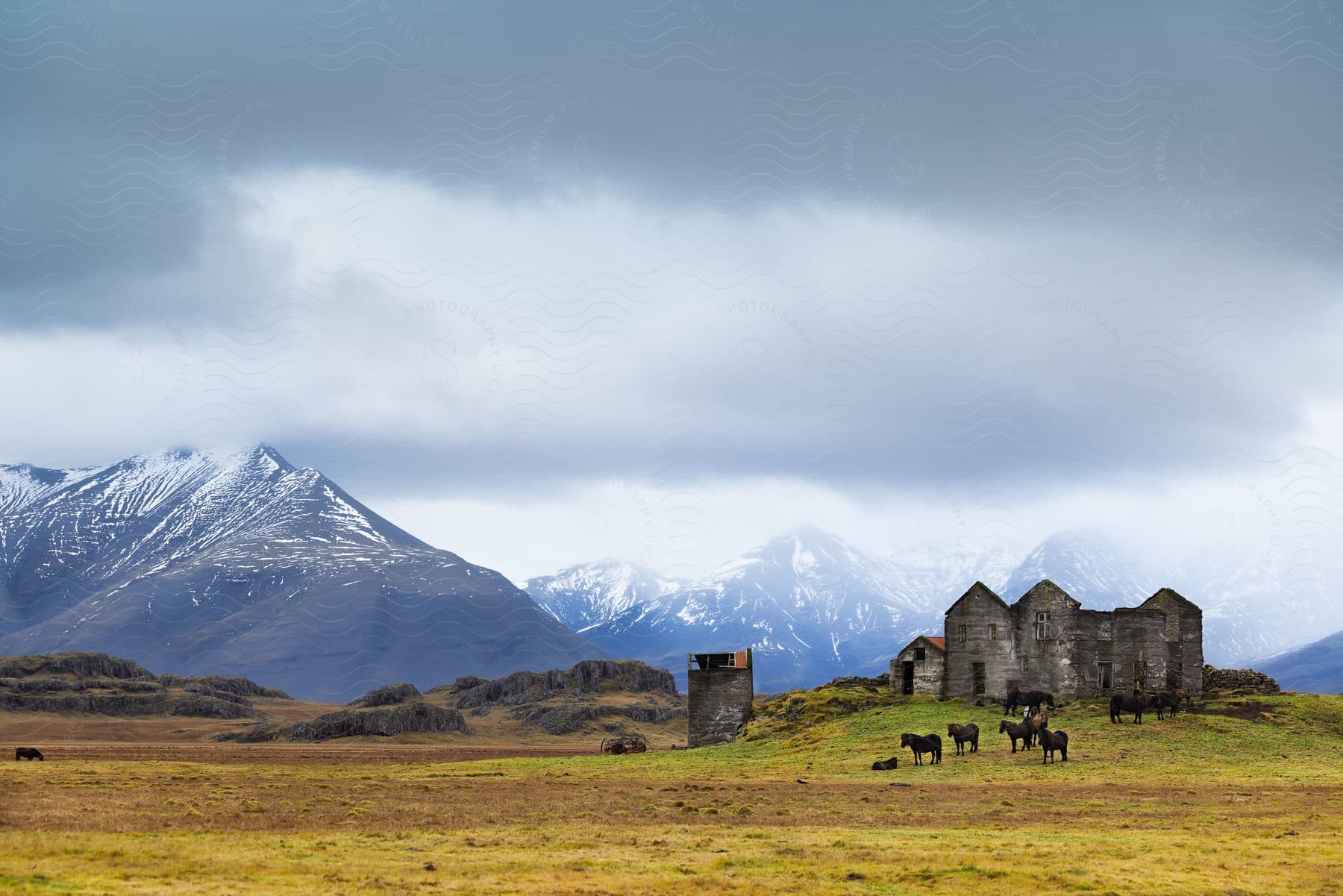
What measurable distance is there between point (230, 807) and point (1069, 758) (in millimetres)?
48847

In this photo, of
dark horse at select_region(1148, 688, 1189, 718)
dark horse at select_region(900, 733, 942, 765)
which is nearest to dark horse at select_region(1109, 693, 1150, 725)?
dark horse at select_region(1148, 688, 1189, 718)

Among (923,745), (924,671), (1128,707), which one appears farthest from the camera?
(924,671)

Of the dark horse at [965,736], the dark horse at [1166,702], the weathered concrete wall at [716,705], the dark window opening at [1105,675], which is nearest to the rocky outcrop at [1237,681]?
the dark window opening at [1105,675]

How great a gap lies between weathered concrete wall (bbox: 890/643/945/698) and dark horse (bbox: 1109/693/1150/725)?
909 inches

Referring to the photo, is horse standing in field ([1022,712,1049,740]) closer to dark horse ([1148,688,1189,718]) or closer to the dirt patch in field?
dark horse ([1148,688,1189,718])

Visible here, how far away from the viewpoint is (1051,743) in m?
77.9

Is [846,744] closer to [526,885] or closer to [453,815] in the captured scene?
[453,815]

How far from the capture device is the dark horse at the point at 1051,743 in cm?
7788

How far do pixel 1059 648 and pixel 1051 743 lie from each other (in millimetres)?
36327

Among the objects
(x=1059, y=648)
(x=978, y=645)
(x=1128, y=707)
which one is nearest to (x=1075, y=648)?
(x=1059, y=648)

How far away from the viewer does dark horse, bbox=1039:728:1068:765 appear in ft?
255

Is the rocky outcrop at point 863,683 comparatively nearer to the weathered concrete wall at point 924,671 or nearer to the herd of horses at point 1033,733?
the weathered concrete wall at point 924,671

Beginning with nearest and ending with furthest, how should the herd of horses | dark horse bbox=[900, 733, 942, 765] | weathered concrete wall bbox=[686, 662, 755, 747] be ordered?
1. the herd of horses
2. dark horse bbox=[900, 733, 942, 765]
3. weathered concrete wall bbox=[686, 662, 755, 747]

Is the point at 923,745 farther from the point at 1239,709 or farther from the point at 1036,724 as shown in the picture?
the point at 1239,709
